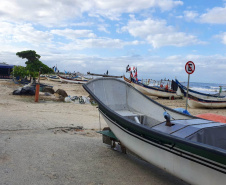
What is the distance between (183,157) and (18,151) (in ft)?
11.6

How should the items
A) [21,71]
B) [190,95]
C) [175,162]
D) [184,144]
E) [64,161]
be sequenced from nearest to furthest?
[184,144]
[175,162]
[64,161]
[190,95]
[21,71]

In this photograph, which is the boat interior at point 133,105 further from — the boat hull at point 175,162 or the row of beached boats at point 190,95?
the row of beached boats at point 190,95

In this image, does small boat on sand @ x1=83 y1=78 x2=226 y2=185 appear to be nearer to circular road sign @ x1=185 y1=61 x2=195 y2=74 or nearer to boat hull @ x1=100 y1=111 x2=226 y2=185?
boat hull @ x1=100 y1=111 x2=226 y2=185

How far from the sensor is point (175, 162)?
3.46m

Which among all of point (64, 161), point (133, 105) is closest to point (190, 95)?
point (133, 105)

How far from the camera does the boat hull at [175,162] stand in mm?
3014

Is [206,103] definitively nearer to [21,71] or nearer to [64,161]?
[64,161]

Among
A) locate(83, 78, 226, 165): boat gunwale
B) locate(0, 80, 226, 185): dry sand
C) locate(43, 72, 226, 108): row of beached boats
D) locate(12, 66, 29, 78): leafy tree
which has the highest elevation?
locate(12, 66, 29, 78): leafy tree

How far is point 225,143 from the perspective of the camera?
3.76 meters

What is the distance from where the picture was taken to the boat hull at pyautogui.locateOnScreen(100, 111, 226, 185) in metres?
3.01

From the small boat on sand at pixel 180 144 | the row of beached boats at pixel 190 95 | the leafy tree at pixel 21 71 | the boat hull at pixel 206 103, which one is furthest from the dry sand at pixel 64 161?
the leafy tree at pixel 21 71

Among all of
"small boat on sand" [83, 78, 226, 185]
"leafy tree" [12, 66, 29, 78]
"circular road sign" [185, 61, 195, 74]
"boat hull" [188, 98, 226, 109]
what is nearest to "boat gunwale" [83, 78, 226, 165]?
"small boat on sand" [83, 78, 226, 185]

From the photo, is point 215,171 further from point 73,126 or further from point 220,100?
point 220,100

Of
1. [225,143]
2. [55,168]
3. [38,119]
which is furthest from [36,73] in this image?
[225,143]
